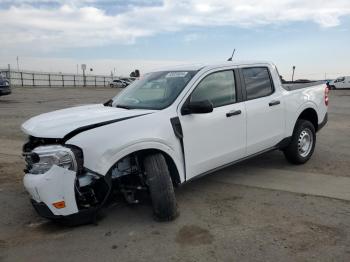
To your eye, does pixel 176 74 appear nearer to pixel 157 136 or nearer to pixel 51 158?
pixel 157 136

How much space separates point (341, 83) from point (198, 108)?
51.3 meters

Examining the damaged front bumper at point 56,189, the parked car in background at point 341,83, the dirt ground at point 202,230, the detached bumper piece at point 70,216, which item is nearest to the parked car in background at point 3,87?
the dirt ground at point 202,230

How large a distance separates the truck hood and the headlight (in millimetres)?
148

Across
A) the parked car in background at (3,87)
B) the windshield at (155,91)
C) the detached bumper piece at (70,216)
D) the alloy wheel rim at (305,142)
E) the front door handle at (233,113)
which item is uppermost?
the windshield at (155,91)

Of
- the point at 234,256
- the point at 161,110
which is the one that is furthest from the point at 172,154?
the point at 234,256

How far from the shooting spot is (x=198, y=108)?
4973 millimetres

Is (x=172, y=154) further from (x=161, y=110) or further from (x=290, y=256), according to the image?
(x=290, y=256)

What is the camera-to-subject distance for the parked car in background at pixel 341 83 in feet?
169

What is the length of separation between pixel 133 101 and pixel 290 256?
9.24 feet

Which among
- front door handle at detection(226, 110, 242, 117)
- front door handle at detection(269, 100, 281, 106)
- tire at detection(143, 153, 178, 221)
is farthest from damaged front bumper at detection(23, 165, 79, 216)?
front door handle at detection(269, 100, 281, 106)

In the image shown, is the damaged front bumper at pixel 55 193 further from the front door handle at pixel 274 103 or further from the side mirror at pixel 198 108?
the front door handle at pixel 274 103

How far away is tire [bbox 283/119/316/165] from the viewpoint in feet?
22.7

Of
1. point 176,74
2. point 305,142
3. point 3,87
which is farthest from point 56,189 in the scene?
point 3,87

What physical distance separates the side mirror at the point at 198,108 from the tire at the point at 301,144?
8.06ft
